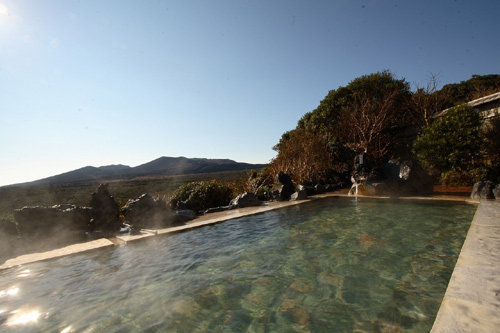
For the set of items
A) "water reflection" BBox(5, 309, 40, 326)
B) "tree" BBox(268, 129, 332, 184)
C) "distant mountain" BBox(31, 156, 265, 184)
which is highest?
"distant mountain" BBox(31, 156, 265, 184)

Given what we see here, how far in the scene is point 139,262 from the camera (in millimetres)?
4527

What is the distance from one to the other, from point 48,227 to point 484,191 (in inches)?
527

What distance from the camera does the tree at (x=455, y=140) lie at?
28.9ft

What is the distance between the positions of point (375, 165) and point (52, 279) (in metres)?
14.4

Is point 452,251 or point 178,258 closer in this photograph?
point 452,251

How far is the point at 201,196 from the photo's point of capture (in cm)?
1027

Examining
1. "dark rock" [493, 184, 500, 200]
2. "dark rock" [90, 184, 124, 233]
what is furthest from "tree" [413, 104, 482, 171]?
"dark rock" [90, 184, 124, 233]

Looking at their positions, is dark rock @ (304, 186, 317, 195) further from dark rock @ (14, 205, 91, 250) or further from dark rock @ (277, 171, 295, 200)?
dark rock @ (14, 205, 91, 250)

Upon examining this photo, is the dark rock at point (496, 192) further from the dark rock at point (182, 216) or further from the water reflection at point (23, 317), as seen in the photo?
A: the water reflection at point (23, 317)

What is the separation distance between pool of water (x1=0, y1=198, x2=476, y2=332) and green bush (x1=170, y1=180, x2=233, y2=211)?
3982mm

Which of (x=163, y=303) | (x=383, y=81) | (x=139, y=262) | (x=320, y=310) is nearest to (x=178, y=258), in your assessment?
(x=139, y=262)

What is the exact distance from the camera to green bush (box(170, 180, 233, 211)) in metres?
10.0

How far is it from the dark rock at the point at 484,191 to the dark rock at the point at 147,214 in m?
10.4

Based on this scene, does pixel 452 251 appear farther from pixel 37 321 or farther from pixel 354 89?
pixel 354 89
